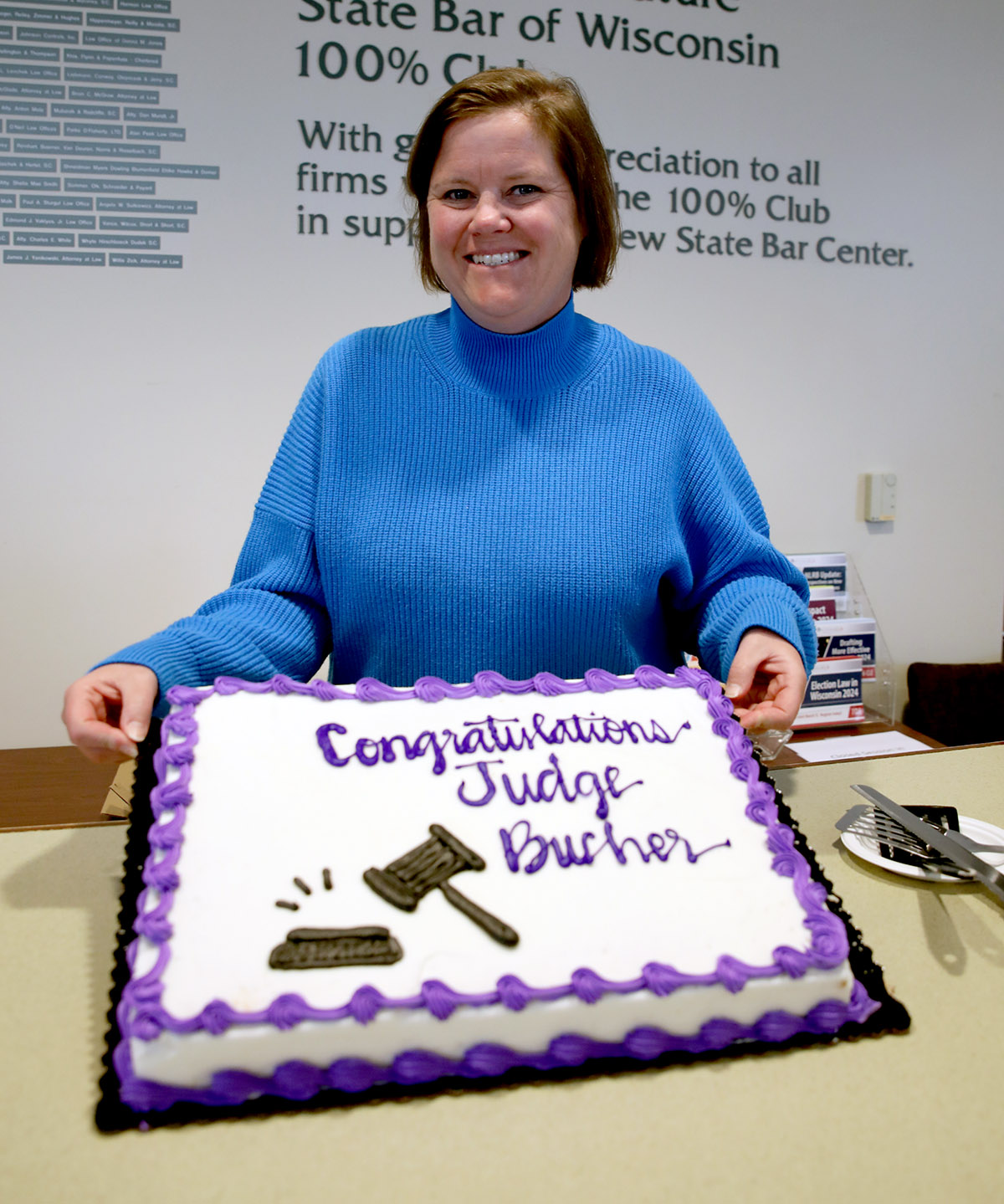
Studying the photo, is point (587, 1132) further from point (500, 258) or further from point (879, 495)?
point (879, 495)

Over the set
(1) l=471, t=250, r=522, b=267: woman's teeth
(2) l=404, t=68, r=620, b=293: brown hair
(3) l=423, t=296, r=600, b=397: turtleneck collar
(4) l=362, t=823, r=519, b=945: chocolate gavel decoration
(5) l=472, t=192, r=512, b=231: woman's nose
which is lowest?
(4) l=362, t=823, r=519, b=945: chocolate gavel decoration

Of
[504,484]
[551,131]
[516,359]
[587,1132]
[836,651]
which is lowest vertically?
[836,651]

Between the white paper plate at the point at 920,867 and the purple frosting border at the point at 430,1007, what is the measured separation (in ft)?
0.75

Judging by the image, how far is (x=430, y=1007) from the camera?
2.00 ft

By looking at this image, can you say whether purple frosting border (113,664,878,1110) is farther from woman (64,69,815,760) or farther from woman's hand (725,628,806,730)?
woman (64,69,815,760)

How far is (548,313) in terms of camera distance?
1.20 meters

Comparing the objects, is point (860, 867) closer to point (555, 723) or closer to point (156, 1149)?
point (555, 723)

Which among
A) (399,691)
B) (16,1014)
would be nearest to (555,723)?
(399,691)

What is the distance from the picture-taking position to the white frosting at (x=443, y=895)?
620 mm

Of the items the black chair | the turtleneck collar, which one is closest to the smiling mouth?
the turtleneck collar

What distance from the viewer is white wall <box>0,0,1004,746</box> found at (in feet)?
7.23

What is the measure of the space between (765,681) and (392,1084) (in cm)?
61

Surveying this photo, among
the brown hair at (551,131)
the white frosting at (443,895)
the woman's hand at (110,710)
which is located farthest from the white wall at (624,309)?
the white frosting at (443,895)

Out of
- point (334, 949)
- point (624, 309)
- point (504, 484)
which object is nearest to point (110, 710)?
point (334, 949)
